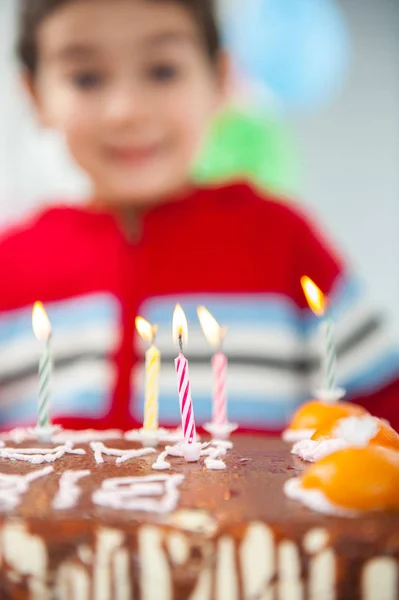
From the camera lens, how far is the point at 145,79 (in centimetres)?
185

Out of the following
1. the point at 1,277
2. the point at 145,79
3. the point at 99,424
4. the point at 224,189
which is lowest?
the point at 99,424

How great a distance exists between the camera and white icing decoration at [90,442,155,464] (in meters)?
1.06

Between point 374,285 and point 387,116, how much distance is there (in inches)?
30.0

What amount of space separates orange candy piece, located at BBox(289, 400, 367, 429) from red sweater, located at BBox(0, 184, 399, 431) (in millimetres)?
504

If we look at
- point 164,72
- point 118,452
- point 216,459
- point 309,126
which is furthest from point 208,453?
point 309,126

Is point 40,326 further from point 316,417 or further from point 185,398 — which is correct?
point 316,417

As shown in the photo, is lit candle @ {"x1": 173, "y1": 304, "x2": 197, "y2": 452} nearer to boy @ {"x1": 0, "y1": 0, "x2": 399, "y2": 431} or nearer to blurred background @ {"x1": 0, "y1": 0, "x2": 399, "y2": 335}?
boy @ {"x1": 0, "y1": 0, "x2": 399, "y2": 431}

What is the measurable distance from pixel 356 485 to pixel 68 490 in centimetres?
37

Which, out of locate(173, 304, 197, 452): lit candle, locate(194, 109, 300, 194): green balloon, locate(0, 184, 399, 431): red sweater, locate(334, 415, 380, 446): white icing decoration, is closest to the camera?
locate(334, 415, 380, 446): white icing decoration

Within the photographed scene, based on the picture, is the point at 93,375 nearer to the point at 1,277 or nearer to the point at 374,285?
the point at 1,277

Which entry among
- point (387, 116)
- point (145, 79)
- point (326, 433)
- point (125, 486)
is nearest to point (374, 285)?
point (387, 116)

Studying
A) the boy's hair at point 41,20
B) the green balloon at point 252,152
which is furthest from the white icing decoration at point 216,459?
the green balloon at point 252,152

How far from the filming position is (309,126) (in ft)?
9.86

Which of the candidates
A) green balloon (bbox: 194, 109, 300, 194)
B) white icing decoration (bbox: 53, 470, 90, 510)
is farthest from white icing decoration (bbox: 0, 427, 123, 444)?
green balloon (bbox: 194, 109, 300, 194)
